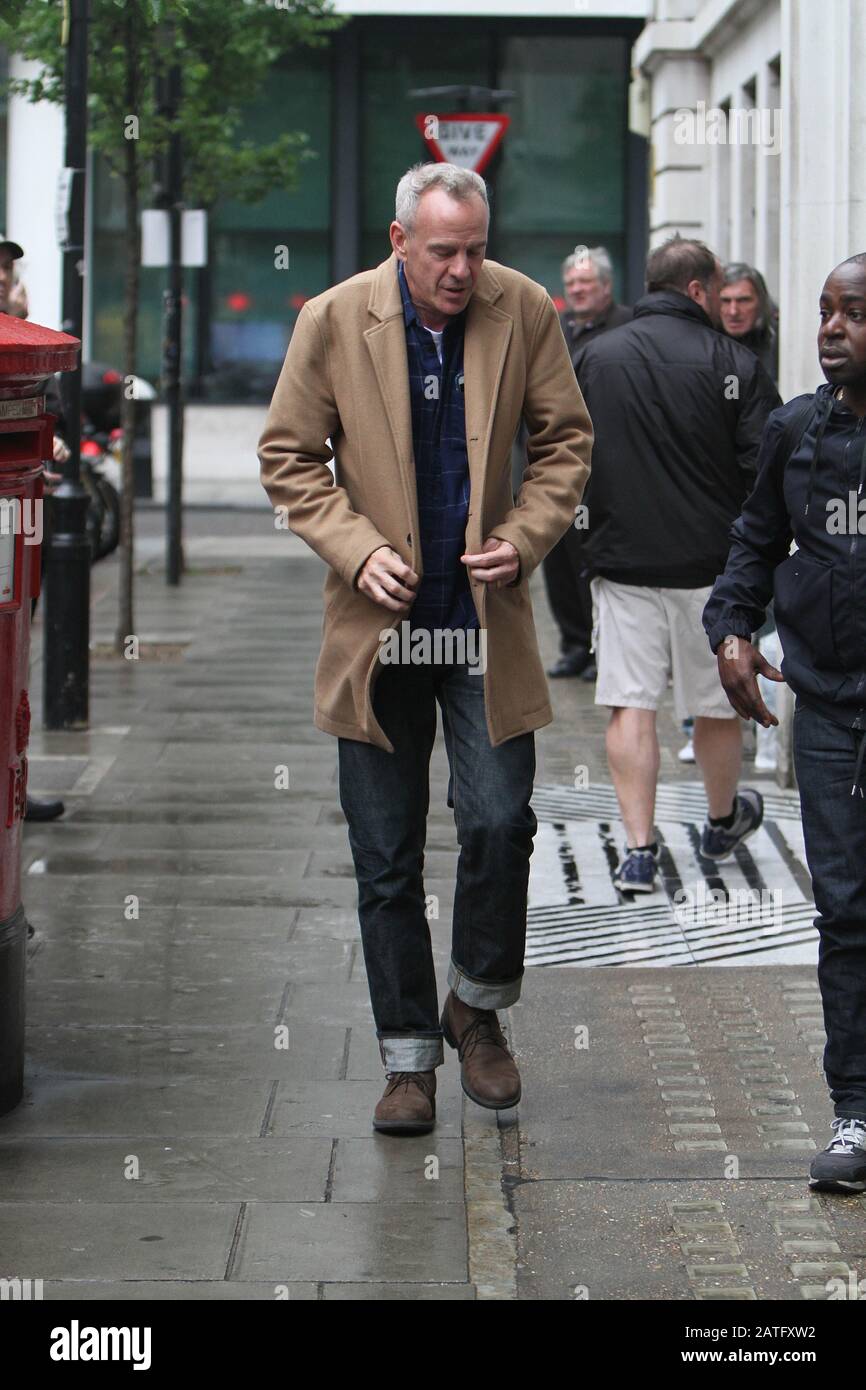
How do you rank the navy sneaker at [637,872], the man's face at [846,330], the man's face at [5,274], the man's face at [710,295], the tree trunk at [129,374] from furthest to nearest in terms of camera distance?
the tree trunk at [129,374] → the man's face at [710,295] → the man's face at [5,274] → the navy sneaker at [637,872] → the man's face at [846,330]

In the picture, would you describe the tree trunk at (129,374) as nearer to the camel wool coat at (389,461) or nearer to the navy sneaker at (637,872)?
Result: the navy sneaker at (637,872)

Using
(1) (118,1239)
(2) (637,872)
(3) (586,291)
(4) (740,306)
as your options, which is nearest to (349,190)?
(3) (586,291)

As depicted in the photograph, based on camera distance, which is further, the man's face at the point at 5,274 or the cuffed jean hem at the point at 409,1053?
the man's face at the point at 5,274

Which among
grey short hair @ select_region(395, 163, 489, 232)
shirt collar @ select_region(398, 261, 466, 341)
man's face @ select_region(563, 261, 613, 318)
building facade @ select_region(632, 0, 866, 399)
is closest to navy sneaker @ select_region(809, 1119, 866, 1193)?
shirt collar @ select_region(398, 261, 466, 341)

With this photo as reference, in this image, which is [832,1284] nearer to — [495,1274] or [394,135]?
[495,1274]

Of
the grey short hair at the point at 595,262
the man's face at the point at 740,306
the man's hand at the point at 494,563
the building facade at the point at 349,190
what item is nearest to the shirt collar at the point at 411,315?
Answer: the man's hand at the point at 494,563

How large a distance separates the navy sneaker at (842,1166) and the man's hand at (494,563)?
1317 mm

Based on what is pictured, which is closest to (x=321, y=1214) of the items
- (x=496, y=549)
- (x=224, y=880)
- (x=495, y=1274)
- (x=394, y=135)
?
(x=495, y=1274)

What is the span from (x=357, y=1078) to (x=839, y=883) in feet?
4.27

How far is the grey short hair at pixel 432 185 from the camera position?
4729mm

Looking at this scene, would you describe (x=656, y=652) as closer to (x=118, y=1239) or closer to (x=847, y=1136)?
(x=847, y=1136)

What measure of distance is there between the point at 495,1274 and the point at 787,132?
597 centimetres

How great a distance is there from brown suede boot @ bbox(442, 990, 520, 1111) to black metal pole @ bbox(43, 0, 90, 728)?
5080 millimetres

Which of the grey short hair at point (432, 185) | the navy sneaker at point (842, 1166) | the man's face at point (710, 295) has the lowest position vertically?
the navy sneaker at point (842, 1166)
